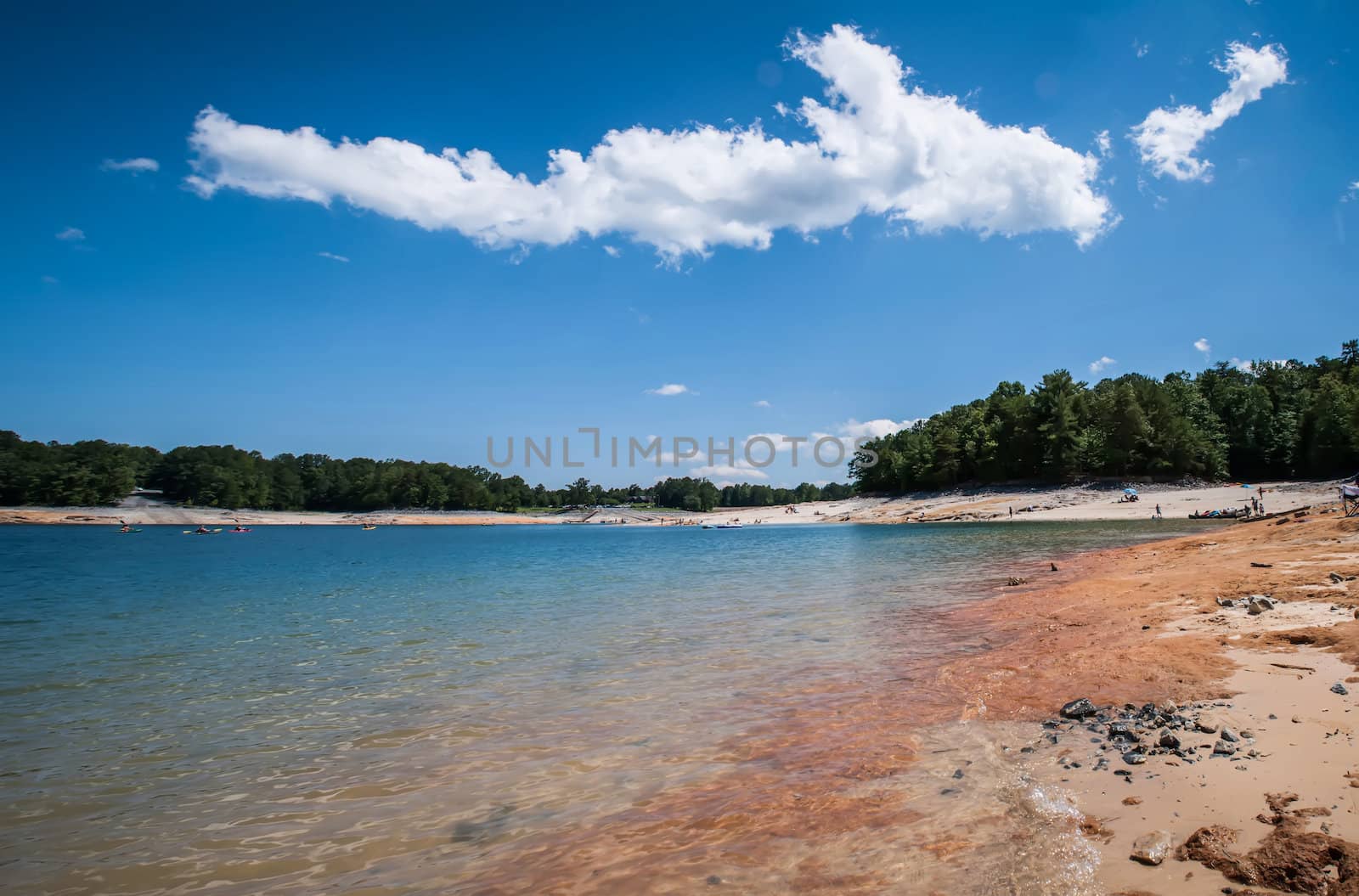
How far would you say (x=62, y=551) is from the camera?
48.7 meters

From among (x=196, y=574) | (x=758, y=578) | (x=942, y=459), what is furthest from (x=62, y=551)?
(x=942, y=459)

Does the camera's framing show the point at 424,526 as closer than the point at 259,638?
No

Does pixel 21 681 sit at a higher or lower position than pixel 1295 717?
lower

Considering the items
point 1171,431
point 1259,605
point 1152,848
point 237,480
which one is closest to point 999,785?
point 1152,848

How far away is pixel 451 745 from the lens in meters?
7.20

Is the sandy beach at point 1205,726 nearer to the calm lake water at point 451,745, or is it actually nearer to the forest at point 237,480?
the calm lake water at point 451,745

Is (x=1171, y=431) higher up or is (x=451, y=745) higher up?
(x=1171, y=431)

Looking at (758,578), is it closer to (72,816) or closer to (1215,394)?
(72,816)

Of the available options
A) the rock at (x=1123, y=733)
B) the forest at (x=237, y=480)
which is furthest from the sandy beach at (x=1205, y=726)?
the forest at (x=237, y=480)

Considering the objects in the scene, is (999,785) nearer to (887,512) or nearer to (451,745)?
(451,745)

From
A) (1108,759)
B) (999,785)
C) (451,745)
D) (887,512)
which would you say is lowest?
(887,512)

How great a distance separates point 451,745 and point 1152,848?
649cm

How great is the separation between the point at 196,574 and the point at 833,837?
117ft

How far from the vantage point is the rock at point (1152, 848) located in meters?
3.64
